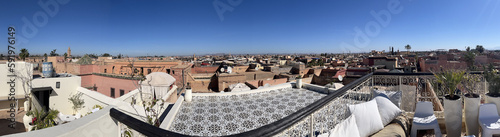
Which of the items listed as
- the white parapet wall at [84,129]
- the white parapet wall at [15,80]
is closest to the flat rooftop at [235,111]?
the white parapet wall at [84,129]

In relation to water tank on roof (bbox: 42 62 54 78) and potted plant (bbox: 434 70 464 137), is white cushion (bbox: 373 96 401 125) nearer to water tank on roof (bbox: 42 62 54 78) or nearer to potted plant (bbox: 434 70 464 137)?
potted plant (bbox: 434 70 464 137)

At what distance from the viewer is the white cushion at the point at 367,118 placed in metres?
2.04

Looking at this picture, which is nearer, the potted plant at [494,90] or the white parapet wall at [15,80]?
the potted plant at [494,90]

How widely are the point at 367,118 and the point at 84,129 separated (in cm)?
285

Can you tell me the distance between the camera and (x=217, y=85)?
18.0 m

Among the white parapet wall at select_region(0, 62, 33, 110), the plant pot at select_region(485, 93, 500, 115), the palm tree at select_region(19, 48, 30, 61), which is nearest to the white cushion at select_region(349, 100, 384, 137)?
the plant pot at select_region(485, 93, 500, 115)

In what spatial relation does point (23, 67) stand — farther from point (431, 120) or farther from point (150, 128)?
point (431, 120)

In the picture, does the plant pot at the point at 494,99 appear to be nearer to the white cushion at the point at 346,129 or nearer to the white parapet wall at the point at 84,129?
the white cushion at the point at 346,129

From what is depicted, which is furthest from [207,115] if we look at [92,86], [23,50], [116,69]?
[116,69]

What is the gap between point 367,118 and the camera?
2.10 m

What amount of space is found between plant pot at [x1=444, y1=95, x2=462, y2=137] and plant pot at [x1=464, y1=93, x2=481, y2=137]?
4.5 inches

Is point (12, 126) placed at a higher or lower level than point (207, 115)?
lower

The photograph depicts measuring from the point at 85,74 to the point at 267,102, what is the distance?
17.2m

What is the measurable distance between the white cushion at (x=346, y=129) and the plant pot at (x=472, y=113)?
5.55 ft
